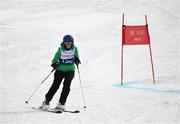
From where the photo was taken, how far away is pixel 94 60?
16734 millimetres

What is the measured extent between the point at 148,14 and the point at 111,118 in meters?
16.7

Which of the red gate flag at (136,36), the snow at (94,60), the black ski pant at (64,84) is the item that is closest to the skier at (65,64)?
the black ski pant at (64,84)

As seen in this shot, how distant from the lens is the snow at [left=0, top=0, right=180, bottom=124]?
31.6 feet

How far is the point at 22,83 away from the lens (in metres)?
13.4

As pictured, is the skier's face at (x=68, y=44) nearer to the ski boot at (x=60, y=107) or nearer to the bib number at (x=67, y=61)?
the bib number at (x=67, y=61)

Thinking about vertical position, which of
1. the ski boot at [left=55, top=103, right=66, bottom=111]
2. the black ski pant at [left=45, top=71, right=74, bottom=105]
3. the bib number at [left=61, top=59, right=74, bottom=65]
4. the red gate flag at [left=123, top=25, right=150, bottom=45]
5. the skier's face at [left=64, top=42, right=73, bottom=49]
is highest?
the red gate flag at [left=123, top=25, right=150, bottom=45]

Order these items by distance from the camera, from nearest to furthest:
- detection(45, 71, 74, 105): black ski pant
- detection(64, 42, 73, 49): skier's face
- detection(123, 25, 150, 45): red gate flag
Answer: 1. detection(64, 42, 73, 49): skier's face
2. detection(45, 71, 74, 105): black ski pant
3. detection(123, 25, 150, 45): red gate flag

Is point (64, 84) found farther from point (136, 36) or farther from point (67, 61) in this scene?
point (136, 36)

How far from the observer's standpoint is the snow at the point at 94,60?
9.62 meters

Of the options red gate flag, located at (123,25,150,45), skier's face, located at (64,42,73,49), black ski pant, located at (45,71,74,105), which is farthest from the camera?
red gate flag, located at (123,25,150,45)

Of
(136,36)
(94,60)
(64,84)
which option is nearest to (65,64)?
(64,84)

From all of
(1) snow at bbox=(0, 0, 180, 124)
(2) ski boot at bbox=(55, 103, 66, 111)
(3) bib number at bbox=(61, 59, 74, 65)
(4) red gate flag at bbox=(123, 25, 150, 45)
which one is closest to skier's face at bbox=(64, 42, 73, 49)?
(3) bib number at bbox=(61, 59, 74, 65)

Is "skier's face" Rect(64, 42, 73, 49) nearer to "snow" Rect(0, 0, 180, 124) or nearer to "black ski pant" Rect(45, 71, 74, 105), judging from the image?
"black ski pant" Rect(45, 71, 74, 105)

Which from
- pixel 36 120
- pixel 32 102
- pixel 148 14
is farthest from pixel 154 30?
pixel 36 120
